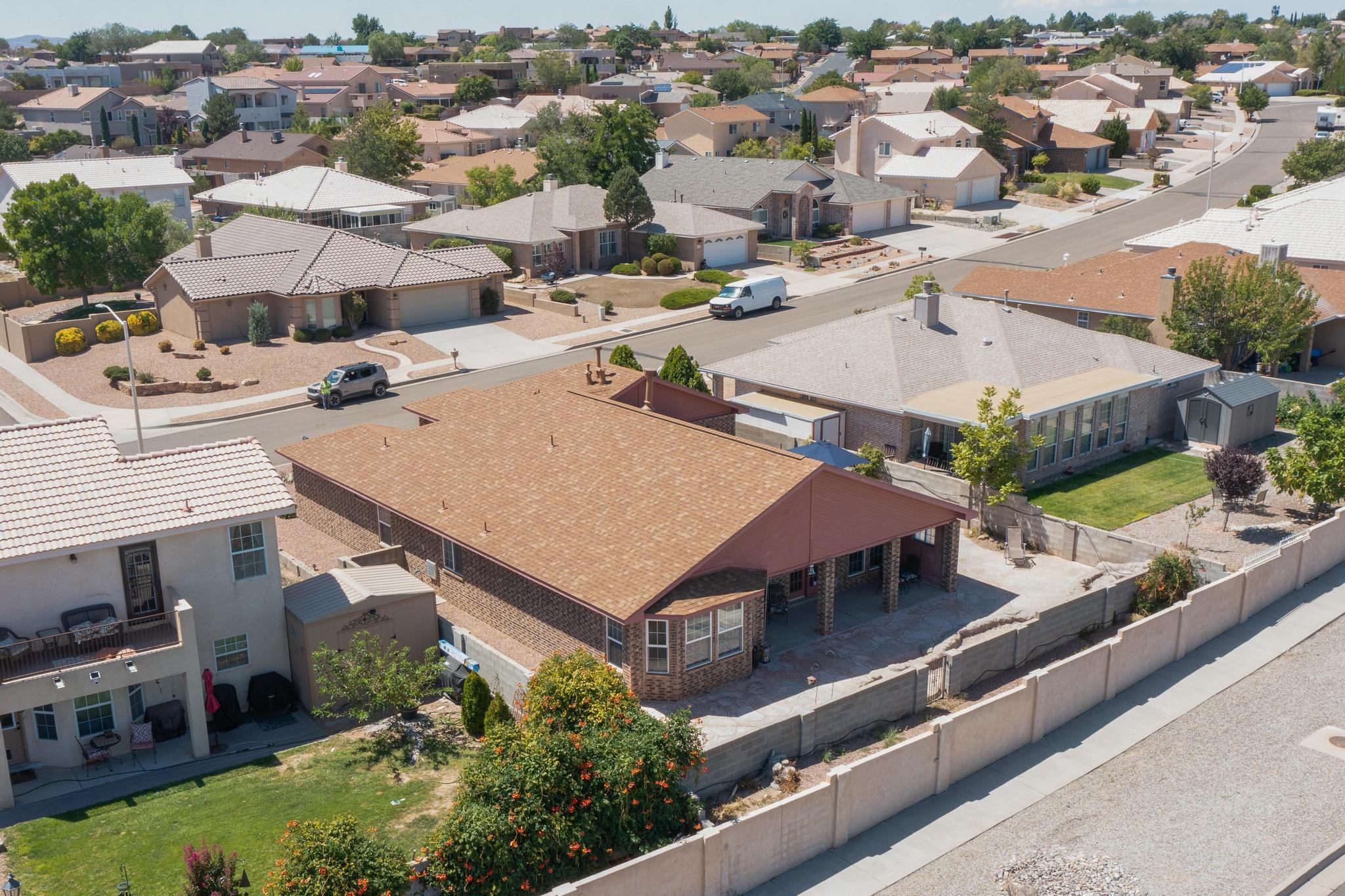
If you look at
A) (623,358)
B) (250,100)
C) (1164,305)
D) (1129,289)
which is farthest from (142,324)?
(250,100)

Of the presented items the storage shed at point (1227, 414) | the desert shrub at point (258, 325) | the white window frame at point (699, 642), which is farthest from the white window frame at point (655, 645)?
the desert shrub at point (258, 325)

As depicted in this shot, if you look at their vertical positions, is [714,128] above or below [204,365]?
above

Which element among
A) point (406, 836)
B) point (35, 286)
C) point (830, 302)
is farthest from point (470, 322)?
point (406, 836)

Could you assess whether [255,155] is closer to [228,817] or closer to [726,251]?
[726,251]

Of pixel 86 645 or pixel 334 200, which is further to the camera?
pixel 334 200

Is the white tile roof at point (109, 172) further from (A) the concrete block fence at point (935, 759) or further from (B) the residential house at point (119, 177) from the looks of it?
(A) the concrete block fence at point (935, 759)

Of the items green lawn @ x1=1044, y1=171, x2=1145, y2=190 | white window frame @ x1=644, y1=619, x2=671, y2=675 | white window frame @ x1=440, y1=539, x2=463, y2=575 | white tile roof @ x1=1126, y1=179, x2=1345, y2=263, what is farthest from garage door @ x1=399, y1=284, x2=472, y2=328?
green lawn @ x1=1044, y1=171, x2=1145, y2=190
